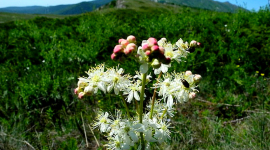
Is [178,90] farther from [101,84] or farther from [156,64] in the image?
[101,84]

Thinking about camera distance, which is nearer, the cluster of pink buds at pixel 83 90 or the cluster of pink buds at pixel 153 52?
the cluster of pink buds at pixel 153 52

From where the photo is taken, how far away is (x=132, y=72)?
435cm

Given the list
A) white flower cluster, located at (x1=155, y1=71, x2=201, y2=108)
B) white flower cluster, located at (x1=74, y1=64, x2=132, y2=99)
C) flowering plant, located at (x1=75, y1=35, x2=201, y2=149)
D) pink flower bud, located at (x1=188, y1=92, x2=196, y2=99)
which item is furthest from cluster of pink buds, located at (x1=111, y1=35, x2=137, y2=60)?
pink flower bud, located at (x1=188, y1=92, x2=196, y2=99)

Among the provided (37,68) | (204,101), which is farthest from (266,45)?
(37,68)

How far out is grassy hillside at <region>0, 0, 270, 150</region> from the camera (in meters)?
3.08

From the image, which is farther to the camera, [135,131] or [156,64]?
[135,131]

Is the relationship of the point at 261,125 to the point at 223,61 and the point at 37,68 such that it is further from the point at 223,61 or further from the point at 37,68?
the point at 37,68

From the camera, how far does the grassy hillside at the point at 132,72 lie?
308 centimetres

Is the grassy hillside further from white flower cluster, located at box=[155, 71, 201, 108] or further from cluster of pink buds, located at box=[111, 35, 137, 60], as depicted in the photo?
cluster of pink buds, located at box=[111, 35, 137, 60]

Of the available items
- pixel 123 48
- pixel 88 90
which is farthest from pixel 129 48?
pixel 88 90

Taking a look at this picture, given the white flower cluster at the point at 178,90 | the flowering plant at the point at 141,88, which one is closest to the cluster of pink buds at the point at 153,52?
the flowering plant at the point at 141,88

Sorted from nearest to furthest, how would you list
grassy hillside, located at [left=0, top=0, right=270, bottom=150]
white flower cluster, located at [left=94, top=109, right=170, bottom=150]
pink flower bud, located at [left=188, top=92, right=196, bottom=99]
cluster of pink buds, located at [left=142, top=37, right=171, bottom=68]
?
cluster of pink buds, located at [left=142, top=37, right=171, bottom=68]
white flower cluster, located at [left=94, top=109, right=170, bottom=150]
pink flower bud, located at [left=188, top=92, right=196, bottom=99]
grassy hillside, located at [left=0, top=0, right=270, bottom=150]

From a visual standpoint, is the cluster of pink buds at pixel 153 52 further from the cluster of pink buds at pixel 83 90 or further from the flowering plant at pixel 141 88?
the cluster of pink buds at pixel 83 90

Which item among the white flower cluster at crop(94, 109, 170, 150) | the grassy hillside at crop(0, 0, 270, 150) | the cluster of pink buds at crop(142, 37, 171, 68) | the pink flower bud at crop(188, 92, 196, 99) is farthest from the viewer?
the grassy hillside at crop(0, 0, 270, 150)
